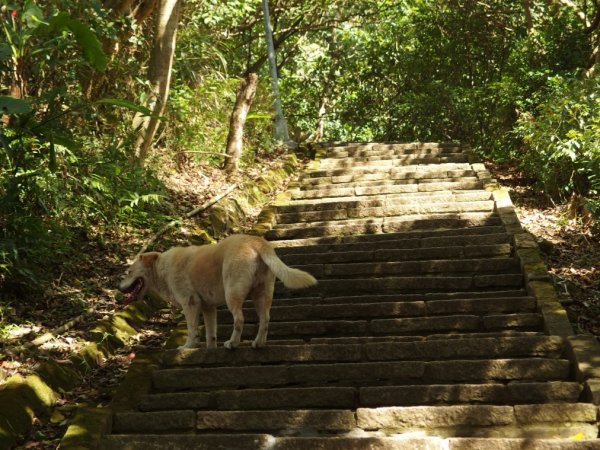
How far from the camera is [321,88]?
72.7 feet

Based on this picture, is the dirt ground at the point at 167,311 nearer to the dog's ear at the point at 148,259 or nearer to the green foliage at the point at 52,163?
the green foliage at the point at 52,163

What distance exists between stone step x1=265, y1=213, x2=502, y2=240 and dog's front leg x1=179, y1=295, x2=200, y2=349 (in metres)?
3.67

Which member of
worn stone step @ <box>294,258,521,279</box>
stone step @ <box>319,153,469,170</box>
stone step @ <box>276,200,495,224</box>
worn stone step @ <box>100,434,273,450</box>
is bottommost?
worn stone step @ <box>100,434,273,450</box>

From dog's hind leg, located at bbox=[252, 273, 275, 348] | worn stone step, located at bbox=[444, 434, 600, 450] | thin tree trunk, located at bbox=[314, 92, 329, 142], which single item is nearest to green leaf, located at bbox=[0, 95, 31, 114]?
dog's hind leg, located at bbox=[252, 273, 275, 348]

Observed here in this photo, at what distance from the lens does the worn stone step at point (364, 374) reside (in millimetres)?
5680

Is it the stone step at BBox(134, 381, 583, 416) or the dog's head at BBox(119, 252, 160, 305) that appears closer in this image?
the stone step at BBox(134, 381, 583, 416)

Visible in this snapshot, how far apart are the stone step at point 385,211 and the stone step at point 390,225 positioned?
341 mm

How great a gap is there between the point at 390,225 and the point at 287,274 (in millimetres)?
4446

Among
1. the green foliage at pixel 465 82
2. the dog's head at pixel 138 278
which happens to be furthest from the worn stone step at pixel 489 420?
the green foliage at pixel 465 82

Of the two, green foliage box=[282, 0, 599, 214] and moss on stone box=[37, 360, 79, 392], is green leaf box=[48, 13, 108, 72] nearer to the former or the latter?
moss on stone box=[37, 360, 79, 392]

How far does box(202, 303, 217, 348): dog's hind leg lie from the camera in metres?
6.55

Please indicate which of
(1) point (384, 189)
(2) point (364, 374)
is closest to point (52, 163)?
(2) point (364, 374)

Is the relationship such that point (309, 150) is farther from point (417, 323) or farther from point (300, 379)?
point (300, 379)

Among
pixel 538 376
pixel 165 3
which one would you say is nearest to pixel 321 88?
pixel 165 3
